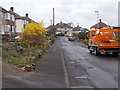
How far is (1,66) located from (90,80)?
466cm

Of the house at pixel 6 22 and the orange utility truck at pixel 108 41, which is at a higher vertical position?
the house at pixel 6 22

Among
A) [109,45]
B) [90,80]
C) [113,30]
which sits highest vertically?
[113,30]

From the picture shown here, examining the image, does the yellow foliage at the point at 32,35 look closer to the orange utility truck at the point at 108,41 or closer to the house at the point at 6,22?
the orange utility truck at the point at 108,41

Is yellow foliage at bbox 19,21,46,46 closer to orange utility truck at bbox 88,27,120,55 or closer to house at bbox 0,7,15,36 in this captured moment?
orange utility truck at bbox 88,27,120,55

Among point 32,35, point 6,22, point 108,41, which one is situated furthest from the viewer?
point 6,22

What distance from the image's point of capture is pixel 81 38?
2377 inches

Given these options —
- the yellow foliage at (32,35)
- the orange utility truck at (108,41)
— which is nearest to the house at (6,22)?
the yellow foliage at (32,35)

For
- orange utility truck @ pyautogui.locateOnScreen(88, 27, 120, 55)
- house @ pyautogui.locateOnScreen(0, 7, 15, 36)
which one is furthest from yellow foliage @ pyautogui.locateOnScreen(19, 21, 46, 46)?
house @ pyautogui.locateOnScreen(0, 7, 15, 36)

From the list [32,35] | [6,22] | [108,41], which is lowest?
[108,41]

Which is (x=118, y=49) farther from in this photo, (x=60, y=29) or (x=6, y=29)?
(x=60, y=29)

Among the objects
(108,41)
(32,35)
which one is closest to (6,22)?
(32,35)

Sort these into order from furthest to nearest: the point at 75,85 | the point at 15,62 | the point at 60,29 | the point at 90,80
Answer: the point at 60,29
the point at 15,62
the point at 90,80
the point at 75,85

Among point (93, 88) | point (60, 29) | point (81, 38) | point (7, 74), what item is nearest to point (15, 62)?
point (7, 74)

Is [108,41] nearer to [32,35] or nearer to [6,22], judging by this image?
[32,35]
